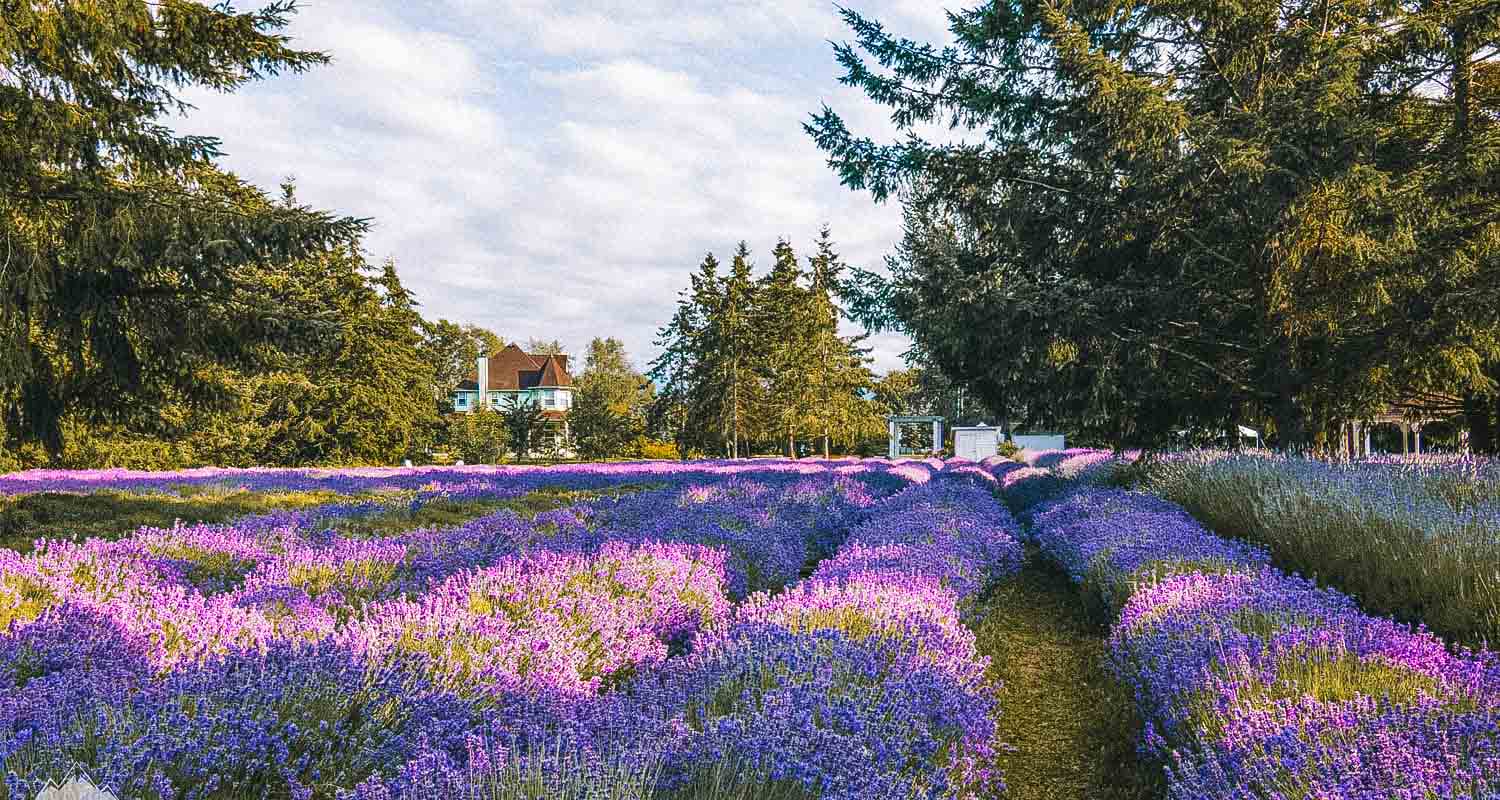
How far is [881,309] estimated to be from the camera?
11.1 metres

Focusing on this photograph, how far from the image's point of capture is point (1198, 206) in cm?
948

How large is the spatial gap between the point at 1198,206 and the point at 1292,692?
8607 mm

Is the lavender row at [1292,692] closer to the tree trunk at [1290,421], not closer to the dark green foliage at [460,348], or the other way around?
the tree trunk at [1290,421]

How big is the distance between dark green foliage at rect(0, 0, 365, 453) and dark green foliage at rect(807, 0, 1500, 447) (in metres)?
7.56

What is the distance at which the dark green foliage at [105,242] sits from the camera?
24.4 feet

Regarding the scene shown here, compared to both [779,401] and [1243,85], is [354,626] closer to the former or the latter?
[1243,85]

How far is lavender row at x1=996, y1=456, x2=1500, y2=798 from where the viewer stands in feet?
6.64

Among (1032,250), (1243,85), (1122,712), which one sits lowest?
(1122,712)

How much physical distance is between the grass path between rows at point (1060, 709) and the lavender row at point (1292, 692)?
239 mm

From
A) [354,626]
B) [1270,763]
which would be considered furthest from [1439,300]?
[354,626]

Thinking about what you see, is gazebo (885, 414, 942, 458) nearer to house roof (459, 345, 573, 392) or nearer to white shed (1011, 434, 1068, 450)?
white shed (1011, 434, 1068, 450)

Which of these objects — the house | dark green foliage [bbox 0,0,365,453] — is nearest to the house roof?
the house

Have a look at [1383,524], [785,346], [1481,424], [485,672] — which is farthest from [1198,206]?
[785,346]

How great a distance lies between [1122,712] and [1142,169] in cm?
698
